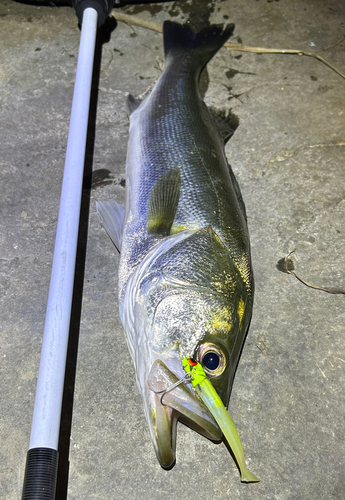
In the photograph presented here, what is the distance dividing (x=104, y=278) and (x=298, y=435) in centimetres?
147

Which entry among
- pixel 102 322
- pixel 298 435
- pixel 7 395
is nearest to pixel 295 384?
pixel 298 435

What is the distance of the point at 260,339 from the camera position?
2615 millimetres

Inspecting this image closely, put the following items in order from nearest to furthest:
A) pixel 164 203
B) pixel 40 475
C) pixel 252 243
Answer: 1. pixel 40 475
2. pixel 164 203
3. pixel 252 243

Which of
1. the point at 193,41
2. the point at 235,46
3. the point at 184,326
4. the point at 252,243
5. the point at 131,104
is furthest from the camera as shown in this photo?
the point at 235,46

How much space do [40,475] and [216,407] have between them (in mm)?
786

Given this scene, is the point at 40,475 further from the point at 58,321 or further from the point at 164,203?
the point at 164,203

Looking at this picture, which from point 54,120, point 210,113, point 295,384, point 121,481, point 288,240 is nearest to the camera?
point 121,481

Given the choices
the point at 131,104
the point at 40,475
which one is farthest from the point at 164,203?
the point at 40,475

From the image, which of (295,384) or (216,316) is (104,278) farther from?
(295,384)

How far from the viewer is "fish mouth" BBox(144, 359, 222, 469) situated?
1.82m

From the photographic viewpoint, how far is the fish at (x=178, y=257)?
6.27 ft

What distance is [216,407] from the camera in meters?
1.83

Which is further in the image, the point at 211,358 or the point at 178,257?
the point at 178,257

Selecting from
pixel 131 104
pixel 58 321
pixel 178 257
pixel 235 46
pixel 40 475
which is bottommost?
pixel 40 475
